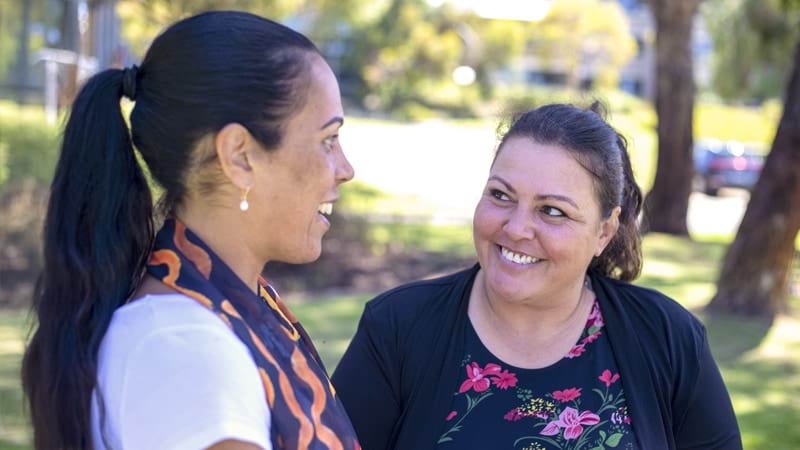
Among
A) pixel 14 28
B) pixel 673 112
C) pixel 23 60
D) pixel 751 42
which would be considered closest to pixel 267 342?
pixel 673 112

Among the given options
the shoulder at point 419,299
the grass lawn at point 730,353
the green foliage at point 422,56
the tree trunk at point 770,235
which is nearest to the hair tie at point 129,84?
the shoulder at point 419,299

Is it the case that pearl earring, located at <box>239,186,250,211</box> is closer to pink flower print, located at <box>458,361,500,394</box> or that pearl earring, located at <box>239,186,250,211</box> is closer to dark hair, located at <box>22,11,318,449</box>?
dark hair, located at <box>22,11,318,449</box>

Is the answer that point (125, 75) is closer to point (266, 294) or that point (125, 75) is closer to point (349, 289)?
point (266, 294)

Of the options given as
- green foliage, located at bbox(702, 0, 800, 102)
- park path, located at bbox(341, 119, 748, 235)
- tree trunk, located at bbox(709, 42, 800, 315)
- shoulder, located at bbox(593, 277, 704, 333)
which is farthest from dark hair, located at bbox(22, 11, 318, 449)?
park path, located at bbox(341, 119, 748, 235)

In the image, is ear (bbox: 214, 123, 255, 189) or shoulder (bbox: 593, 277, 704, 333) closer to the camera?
ear (bbox: 214, 123, 255, 189)

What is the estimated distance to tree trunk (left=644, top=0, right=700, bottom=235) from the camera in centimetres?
1454

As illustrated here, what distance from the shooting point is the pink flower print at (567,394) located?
2.78 meters

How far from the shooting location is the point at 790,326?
9031mm

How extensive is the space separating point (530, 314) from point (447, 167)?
22468 mm

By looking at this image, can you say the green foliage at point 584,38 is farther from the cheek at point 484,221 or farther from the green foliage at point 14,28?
the cheek at point 484,221

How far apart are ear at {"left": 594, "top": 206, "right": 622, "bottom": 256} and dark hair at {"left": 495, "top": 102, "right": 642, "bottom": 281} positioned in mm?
21

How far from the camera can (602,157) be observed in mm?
2953

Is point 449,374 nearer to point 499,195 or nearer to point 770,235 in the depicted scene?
point 499,195

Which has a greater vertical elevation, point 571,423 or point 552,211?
point 552,211
